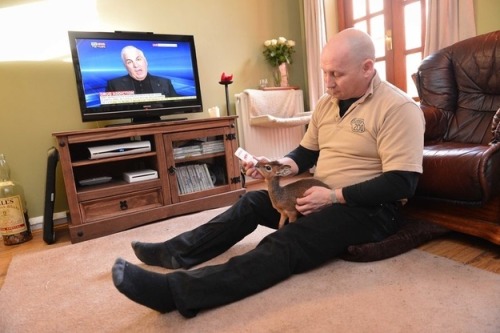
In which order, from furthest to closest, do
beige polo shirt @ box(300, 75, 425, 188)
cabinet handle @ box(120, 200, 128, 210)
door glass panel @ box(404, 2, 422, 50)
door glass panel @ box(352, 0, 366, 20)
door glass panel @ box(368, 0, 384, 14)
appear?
door glass panel @ box(352, 0, 366, 20), door glass panel @ box(368, 0, 384, 14), door glass panel @ box(404, 2, 422, 50), cabinet handle @ box(120, 200, 128, 210), beige polo shirt @ box(300, 75, 425, 188)

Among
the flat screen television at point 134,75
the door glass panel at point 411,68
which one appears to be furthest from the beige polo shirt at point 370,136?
the door glass panel at point 411,68

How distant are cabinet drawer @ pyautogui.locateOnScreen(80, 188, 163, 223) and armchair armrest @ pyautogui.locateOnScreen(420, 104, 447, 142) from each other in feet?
5.30

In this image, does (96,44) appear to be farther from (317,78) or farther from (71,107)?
(317,78)

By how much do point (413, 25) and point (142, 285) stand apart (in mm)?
2773

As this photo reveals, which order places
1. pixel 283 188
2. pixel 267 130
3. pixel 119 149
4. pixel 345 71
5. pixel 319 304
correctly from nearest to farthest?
pixel 319 304 < pixel 345 71 < pixel 283 188 < pixel 119 149 < pixel 267 130

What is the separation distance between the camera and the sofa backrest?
1677mm

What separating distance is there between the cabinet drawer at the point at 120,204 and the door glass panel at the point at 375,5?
7.84 ft

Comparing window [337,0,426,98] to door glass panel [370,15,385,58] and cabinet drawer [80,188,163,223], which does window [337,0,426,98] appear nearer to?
door glass panel [370,15,385,58]

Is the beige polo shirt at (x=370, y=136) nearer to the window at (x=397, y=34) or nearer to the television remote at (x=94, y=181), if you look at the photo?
the television remote at (x=94, y=181)

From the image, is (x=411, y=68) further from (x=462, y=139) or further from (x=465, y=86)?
(x=462, y=139)

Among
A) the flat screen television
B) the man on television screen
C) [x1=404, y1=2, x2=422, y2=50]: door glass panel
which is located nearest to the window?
[x1=404, y1=2, x2=422, y2=50]: door glass panel

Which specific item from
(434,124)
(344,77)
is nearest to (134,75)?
(344,77)

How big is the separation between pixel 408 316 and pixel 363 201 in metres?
0.36

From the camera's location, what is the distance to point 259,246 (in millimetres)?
1104
